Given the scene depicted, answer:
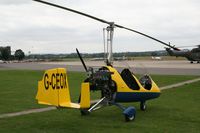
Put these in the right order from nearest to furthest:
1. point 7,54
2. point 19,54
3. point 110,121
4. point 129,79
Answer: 1. point 110,121
2. point 129,79
3. point 7,54
4. point 19,54

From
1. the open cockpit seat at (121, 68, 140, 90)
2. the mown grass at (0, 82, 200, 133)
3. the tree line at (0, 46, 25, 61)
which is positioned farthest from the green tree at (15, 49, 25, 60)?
the open cockpit seat at (121, 68, 140, 90)

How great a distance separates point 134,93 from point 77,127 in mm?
2632

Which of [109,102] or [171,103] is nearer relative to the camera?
[109,102]

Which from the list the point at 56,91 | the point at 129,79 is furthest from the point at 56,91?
the point at 129,79

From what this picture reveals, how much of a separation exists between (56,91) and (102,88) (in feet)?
6.19

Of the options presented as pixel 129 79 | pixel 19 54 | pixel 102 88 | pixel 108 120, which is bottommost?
pixel 108 120

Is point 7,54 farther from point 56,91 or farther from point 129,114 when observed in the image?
point 56,91

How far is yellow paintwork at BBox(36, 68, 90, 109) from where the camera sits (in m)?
10.1

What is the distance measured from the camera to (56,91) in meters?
10.1

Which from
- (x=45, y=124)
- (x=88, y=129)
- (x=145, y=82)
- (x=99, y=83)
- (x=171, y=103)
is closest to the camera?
(x=88, y=129)

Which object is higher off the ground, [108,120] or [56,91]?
[56,91]

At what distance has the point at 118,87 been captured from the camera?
11.6m

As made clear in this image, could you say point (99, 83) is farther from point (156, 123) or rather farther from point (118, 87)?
point (156, 123)

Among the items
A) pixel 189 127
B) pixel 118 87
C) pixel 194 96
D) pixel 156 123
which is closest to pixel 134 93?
pixel 118 87
